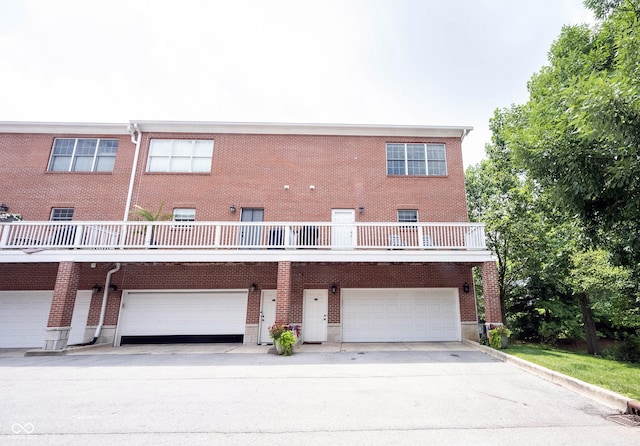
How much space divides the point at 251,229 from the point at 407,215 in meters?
6.55

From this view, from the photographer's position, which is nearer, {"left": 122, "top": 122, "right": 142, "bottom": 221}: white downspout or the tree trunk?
{"left": 122, "top": 122, "right": 142, "bottom": 221}: white downspout

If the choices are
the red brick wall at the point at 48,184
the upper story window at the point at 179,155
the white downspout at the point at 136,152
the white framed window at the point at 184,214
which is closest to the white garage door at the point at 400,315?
the white framed window at the point at 184,214

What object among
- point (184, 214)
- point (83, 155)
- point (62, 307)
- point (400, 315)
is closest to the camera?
point (62, 307)

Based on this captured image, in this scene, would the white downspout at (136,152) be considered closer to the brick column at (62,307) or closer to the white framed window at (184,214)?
the white framed window at (184,214)

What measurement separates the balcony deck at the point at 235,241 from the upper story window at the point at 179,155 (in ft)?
10.6

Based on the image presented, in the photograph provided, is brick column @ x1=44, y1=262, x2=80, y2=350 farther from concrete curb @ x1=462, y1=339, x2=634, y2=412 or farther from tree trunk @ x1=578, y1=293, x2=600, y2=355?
tree trunk @ x1=578, y1=293, x2=600, y2=355

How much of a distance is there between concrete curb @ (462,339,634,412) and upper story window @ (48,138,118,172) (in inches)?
639

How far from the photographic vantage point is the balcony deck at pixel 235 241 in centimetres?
1055

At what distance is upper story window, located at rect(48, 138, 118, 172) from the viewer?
13.7 metres

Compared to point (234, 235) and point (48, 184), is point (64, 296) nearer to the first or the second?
point (234, 235)

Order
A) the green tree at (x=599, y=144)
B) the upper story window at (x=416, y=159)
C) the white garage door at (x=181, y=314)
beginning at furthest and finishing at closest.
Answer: the upper story window at (x=416, y=159)
the white garage door at (x=181, y=314)
the green tree at (x=599, y=144)

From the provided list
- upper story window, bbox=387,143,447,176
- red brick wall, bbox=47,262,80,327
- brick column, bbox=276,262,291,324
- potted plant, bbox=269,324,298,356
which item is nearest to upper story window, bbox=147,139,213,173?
red brick wall, bbox=47,262,80,327

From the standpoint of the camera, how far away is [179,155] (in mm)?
14039

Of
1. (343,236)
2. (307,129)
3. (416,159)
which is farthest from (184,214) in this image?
(416,159)
